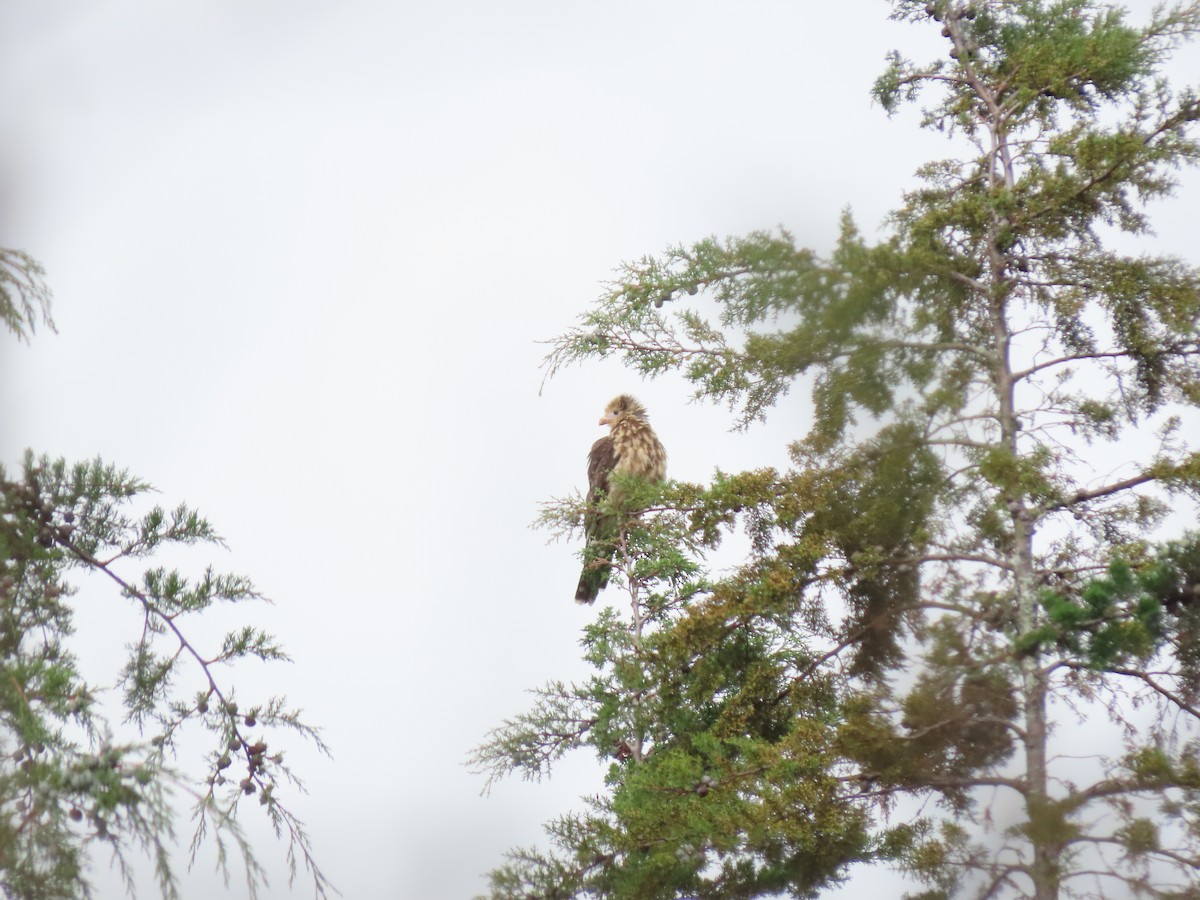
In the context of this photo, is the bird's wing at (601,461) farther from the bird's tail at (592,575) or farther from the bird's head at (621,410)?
the bird's tail at (592,575)

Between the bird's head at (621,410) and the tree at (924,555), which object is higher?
the bird's head at (621,410)

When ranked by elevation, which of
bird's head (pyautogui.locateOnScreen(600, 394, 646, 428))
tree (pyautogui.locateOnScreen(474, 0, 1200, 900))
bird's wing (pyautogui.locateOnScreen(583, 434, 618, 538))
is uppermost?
bird's head (pyautogui.locateOnScreen(600, 394, 646, 428))

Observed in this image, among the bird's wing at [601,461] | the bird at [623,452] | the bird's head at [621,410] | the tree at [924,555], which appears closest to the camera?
the tree at [924,555]

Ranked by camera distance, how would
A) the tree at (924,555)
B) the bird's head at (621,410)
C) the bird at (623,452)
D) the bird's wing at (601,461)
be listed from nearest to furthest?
1. the tree at (924,555)
2. the bird at (623,452)
3. the bird's wing at (601,461)
4. the bird's head at (621,410)

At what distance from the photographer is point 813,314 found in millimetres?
6207

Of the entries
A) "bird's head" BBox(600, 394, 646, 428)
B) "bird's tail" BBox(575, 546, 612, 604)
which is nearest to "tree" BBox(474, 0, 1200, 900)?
"bird's tail" BBox(575, 546, 612, 604)

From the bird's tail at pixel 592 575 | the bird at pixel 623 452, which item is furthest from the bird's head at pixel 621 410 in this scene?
the bird's tail at pixel 592 575

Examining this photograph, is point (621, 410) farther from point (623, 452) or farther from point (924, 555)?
point (924, 555)

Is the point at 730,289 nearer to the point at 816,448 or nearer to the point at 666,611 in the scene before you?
the point at 816,448

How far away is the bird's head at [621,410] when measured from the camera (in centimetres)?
1088

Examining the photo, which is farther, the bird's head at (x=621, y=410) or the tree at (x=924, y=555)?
the bird's head at (x=621, y=410)

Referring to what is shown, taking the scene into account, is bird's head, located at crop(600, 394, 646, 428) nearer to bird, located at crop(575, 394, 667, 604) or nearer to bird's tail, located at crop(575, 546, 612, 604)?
bird, located at crop(575, 394, 667, 604)

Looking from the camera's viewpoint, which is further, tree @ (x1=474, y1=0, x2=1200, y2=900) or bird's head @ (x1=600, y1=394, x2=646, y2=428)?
bird's head @ (x1=600, y1=394, x2=646, y2=428)

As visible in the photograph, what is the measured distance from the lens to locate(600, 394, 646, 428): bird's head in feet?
35.7
